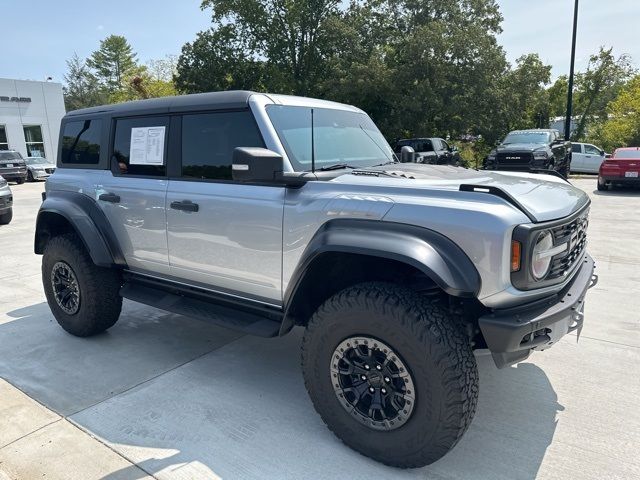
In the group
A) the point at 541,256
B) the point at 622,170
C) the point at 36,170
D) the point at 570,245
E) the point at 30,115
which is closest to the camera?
the point at 541,256

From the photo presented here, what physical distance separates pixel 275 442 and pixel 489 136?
24.9 meters

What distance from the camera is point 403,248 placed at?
2.29 meters

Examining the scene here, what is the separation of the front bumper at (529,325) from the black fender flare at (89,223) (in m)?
2.99

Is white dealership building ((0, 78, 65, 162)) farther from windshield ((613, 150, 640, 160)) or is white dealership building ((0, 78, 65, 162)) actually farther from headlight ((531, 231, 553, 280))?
headlight ((531, 231, 553, 280))

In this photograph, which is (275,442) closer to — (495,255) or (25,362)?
(495,255)

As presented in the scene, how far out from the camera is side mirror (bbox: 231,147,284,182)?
2.54m

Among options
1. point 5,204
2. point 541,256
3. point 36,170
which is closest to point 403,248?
point 541,256

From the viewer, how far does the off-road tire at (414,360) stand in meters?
2.23

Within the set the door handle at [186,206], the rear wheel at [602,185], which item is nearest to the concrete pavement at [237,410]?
the door handle at [186,206]

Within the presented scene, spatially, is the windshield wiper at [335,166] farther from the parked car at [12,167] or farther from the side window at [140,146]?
the parked car at [12,167]

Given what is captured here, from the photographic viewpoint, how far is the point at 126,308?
16.6 feet

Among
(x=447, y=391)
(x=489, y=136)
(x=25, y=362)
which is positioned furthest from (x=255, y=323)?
(x=489, y=136)

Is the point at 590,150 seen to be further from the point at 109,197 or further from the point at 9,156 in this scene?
the point at 9,156

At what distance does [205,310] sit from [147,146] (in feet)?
4.58
